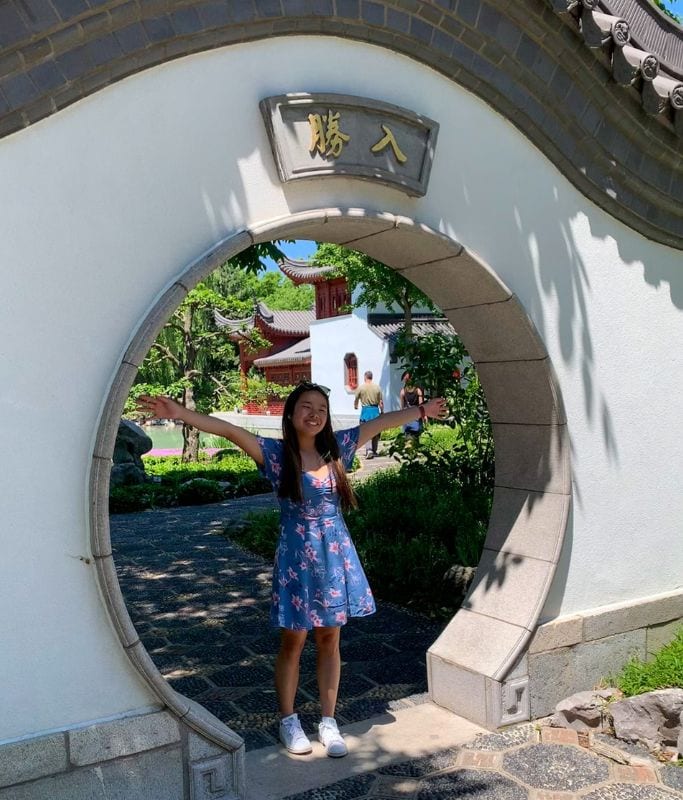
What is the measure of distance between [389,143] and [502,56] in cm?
76

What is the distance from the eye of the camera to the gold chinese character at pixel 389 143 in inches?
130

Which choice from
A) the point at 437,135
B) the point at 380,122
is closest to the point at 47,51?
the point at 380,122

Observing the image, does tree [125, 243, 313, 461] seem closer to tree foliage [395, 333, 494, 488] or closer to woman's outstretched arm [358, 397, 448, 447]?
tree foliage [395, 333, 494, 488]

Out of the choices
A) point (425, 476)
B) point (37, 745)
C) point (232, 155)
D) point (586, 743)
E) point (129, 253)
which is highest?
point (232, 155)

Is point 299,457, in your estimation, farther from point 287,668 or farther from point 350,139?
point 350,139

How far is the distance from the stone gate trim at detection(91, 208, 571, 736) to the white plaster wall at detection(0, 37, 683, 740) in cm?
14

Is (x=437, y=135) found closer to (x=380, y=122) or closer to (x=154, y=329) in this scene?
(x=380, y=122)

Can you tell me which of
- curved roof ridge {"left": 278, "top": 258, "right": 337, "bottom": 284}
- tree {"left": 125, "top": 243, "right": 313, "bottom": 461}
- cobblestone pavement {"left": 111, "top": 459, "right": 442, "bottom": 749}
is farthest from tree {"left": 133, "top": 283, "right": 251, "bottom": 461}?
curved roof ridge {"left": 278, "top": 258, "right": 337, "bottom": 284}

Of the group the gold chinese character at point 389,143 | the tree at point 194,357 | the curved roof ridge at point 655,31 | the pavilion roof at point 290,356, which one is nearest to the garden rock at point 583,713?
the gold chinese character at point 389,143

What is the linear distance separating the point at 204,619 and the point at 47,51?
4.07 metres

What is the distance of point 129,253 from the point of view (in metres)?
2.86

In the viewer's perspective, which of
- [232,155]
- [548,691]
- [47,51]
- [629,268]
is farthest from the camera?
[629,268]

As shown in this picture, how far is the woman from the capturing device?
135 inches

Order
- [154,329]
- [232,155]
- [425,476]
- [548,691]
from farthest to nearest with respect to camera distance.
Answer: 1. [425,476]
2. [548,691]
3. [232,155]
4. [154,329]
